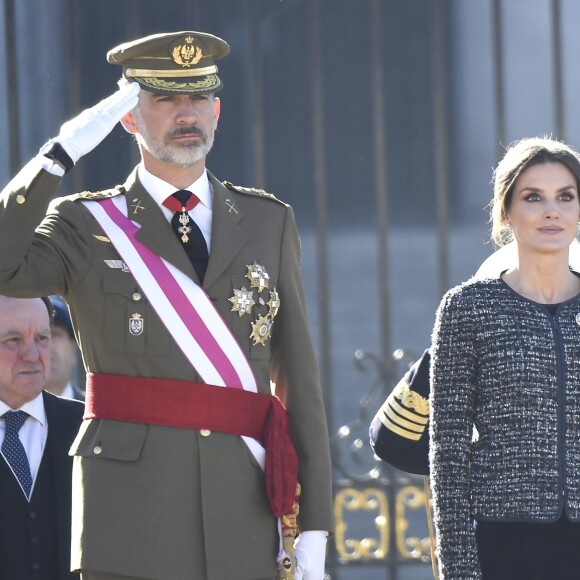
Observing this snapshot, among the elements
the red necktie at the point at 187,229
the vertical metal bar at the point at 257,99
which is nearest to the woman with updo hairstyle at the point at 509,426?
the red necktie at the point at 187,229

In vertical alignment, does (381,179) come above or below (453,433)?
above

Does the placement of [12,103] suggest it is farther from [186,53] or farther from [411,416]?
Result: [411,416]

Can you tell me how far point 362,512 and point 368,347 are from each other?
0.54 metres

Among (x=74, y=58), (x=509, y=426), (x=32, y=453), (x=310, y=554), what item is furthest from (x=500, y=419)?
(x=74, y=58)

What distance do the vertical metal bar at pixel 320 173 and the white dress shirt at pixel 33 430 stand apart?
1.75m

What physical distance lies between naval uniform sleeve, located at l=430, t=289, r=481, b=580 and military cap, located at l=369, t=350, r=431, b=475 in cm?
22

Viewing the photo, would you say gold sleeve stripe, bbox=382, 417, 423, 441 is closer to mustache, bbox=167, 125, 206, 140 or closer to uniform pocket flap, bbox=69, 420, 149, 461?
uniform pocket flap, bbox=69, 420, 149, 461

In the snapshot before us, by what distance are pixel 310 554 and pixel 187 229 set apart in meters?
0.69

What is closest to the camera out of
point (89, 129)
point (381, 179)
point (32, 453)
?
point (89, 129)

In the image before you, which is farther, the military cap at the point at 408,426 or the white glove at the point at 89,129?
the military cap at the point at 408,426

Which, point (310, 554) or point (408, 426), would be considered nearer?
point (310, 554)

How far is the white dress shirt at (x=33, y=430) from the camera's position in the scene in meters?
3.56

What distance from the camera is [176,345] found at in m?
3.12

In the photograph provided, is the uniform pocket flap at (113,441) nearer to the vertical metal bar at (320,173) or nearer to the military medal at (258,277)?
the military medal at (258,277)
